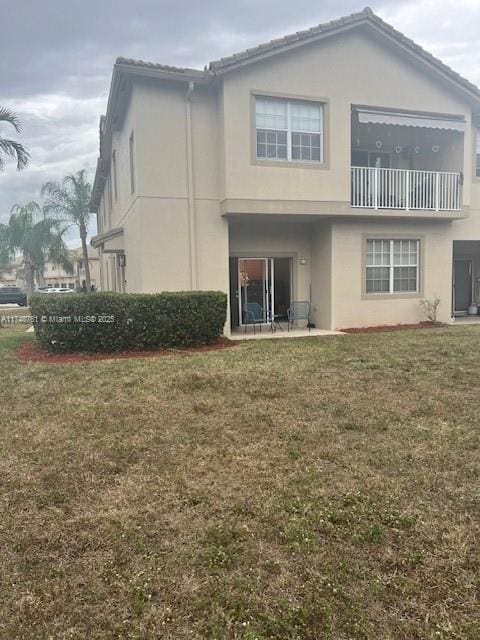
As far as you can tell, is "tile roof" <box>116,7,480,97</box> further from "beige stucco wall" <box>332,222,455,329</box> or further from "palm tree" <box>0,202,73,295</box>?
"palm tree" <box>0,202,73,295</box>

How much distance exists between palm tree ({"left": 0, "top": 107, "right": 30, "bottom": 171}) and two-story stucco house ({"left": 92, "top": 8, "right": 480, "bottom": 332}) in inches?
130

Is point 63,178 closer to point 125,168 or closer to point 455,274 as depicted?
point 125,168

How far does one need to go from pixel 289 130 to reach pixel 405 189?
14.6 feet

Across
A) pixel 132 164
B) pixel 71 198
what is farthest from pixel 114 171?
pixel 71 198

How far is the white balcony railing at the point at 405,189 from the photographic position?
14.6 metres

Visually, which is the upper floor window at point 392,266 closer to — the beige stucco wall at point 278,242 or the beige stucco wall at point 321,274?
the beige stucco wall at point 321,274

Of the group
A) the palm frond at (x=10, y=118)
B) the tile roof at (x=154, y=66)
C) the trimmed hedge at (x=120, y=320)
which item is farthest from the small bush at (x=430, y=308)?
the palm frond at (x=10, y=118)

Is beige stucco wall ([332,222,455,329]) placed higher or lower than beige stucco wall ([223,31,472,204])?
lower

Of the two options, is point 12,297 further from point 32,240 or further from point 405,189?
point 405,189

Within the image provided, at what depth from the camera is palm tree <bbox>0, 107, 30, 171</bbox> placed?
1596 centimetres

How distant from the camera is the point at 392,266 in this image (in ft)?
50.9

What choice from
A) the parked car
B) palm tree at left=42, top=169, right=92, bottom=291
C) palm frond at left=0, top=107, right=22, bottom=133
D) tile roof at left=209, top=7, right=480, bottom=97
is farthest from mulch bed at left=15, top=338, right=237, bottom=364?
the parked car

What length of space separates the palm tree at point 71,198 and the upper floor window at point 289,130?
2500 cm

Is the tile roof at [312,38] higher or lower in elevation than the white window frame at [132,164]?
higher
